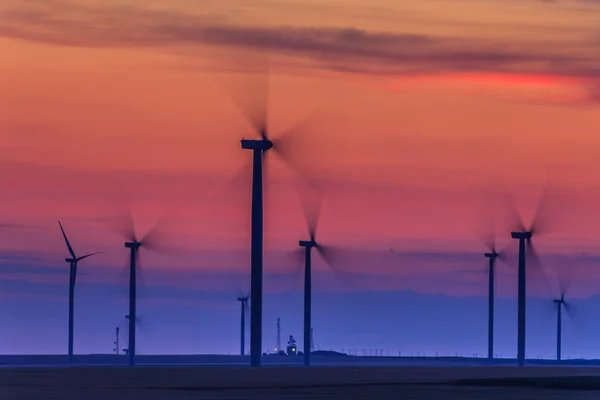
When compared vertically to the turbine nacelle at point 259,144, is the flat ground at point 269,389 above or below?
below

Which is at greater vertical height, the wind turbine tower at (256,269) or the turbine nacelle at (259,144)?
the turbine nacelle at (259,144)

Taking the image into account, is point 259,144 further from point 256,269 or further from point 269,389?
point 269,389

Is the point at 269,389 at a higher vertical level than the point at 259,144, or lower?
lower

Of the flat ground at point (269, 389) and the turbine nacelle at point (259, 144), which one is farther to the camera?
the turbine nacelle at point (259, 144)

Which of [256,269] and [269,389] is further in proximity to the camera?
[256,269]

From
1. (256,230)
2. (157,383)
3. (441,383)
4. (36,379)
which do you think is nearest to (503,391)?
(441,383)

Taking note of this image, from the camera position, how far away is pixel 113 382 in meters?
92.2

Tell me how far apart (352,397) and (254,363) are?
282 ft

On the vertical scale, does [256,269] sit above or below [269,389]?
above

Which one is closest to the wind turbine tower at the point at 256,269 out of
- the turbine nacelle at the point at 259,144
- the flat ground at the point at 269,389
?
the turbine nacelle at the point at 259,144

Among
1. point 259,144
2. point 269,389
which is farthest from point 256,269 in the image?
point 269,389

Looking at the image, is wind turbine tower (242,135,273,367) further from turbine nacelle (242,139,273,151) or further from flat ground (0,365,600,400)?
flat ground (0,365,600,400)

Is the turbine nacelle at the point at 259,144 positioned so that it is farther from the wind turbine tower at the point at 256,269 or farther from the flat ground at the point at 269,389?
the flat ground at the point at 269,389

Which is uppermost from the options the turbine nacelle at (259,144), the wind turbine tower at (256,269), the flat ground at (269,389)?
the turbine nacelle at (259,144)
